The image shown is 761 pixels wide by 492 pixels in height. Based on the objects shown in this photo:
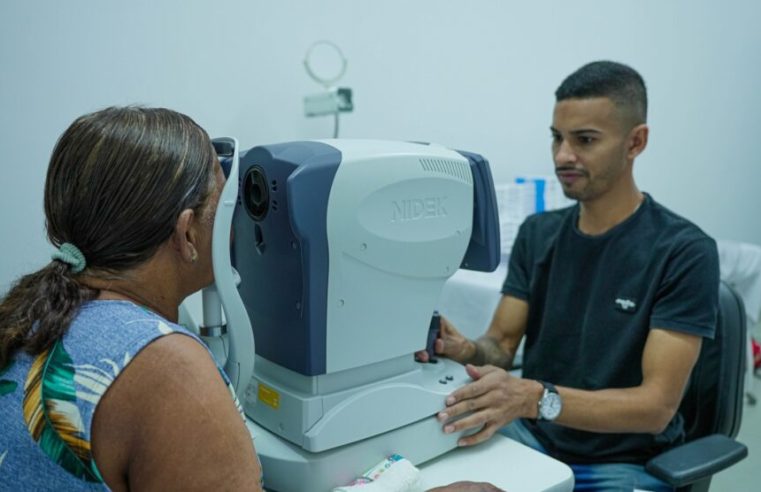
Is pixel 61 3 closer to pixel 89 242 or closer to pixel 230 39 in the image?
pixel 230 39

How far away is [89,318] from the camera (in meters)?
0.67

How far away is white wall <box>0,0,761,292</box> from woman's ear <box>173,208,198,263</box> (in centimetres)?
93

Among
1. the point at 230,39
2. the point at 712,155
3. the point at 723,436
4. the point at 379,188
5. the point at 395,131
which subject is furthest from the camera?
the point at 712,155

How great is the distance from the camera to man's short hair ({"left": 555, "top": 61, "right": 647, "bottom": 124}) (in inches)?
56.9

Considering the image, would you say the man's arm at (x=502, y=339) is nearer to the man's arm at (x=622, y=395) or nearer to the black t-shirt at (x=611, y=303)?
the black t-shirt at (x=611, y=303)

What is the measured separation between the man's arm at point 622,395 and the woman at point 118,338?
0.50m

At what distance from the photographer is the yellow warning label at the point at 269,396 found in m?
0.92

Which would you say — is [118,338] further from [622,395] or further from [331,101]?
[331,101]

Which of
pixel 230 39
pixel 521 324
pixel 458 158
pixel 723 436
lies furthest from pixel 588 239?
pixel 230 39

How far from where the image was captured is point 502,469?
3.17 ft

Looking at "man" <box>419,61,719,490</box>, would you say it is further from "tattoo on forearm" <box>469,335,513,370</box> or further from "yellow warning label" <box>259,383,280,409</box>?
"yellow warning label" <box>259,383,280,409</box>

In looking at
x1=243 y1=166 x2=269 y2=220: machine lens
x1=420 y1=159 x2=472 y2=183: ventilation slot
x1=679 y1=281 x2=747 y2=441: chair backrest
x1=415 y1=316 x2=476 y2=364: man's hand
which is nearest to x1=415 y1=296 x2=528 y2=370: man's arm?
x1=415 y1=316 x2=476 y2=364: man's hand

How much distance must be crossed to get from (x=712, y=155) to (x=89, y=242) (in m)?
3.82

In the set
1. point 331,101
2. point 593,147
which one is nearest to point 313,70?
point 331,101
